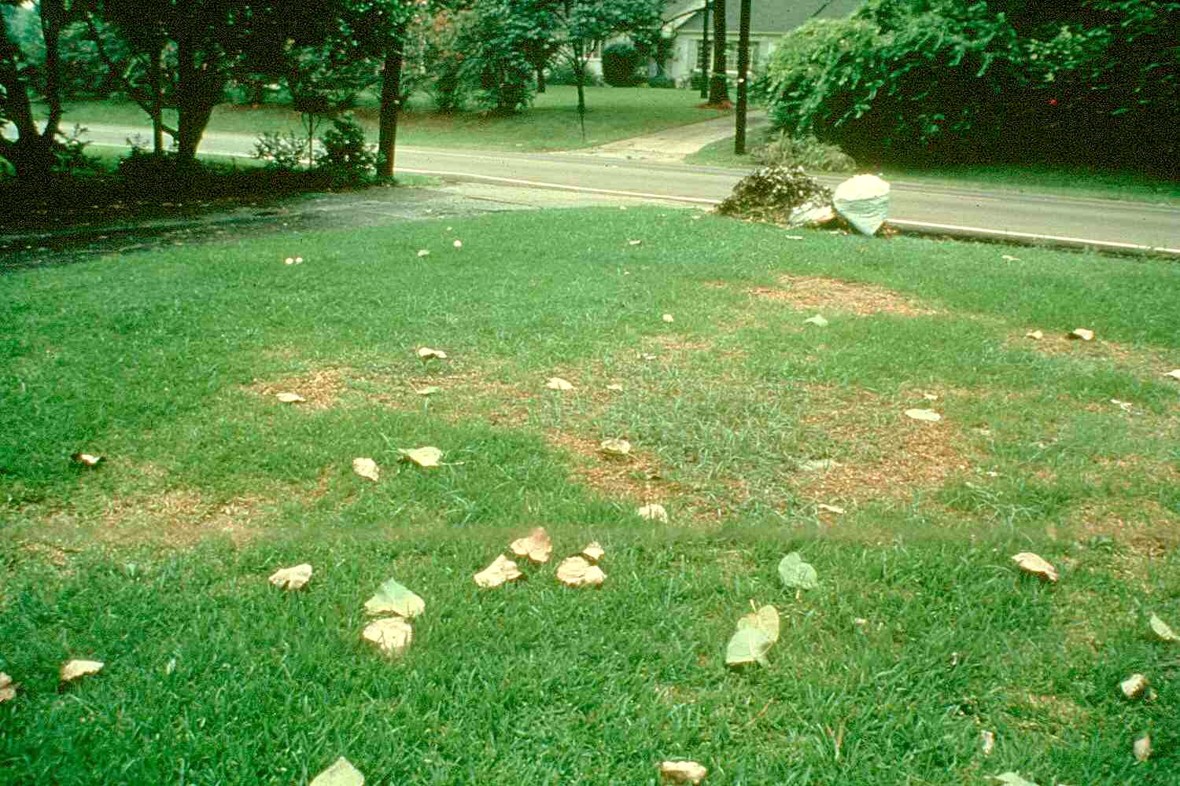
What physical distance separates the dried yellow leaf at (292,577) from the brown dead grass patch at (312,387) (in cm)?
145

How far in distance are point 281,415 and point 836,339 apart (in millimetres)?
2960

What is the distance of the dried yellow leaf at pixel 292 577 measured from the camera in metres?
2.56

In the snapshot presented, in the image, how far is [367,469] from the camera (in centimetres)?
330

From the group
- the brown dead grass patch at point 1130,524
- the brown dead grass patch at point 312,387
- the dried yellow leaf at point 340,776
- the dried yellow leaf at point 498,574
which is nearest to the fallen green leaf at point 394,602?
the dried yellow leaf at point 498,574

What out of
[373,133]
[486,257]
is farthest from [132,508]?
[373,133]

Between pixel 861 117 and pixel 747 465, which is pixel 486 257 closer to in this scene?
pixel 747 465

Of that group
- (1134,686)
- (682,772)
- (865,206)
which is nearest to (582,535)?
(682,772)

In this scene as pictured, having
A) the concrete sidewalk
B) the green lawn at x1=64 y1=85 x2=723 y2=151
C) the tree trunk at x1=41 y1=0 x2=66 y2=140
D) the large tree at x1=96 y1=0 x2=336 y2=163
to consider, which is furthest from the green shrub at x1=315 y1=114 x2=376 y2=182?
the green lawn at x1=64 y1=85 x2=723 y2=151

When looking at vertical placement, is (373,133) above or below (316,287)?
above

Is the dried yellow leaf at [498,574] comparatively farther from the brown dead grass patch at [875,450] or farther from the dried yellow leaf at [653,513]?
the brown dead grass patch at [875,450]

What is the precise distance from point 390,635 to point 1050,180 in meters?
17.6

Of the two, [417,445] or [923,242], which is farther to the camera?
[923,242]

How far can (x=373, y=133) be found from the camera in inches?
1113

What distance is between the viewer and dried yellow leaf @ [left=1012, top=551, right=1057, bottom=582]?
107 inches
